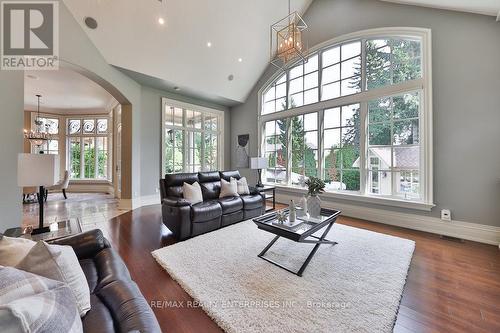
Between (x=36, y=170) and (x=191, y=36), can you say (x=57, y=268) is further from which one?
(x=191, y=36)

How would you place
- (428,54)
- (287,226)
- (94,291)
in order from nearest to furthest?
(94,291) → (287,226) → (428,54)

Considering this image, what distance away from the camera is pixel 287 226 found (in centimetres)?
228

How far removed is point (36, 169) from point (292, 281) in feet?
8.82

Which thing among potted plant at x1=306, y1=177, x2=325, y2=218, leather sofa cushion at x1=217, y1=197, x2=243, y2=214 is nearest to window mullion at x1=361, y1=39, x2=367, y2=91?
potted plant at x1=306, y1=177, x2=325, y2=218

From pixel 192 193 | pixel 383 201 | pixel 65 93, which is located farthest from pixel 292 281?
pixel 65 93

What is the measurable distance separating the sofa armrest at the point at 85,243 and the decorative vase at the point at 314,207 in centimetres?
219

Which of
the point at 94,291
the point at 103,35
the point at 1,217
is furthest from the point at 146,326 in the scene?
the point at 103,35

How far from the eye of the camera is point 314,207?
2639 millimetres

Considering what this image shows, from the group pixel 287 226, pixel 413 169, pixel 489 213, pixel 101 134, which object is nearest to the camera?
pixel 287 226

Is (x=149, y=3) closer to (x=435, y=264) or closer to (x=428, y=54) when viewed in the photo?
(x=428, y=54)

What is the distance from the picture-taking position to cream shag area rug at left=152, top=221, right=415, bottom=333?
153 centimetres

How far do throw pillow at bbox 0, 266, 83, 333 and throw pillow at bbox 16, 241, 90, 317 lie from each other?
0.20 metres

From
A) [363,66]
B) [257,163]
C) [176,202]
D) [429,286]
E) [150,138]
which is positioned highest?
[363,66]

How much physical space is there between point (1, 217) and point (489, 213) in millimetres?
6445
